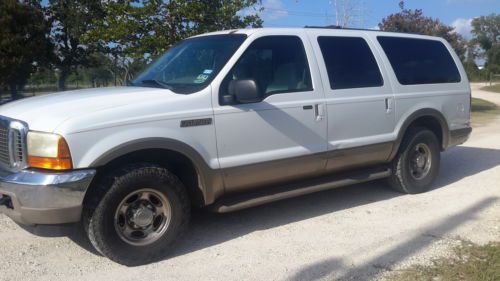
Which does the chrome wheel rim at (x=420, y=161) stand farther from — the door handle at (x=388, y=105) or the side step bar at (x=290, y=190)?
the door handle at (x=388, y=105)

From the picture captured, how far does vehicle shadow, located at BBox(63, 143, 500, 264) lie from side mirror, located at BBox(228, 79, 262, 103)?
1.41m

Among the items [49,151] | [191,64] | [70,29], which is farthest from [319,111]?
[70,29]

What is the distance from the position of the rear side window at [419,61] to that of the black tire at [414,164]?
27.0 inches

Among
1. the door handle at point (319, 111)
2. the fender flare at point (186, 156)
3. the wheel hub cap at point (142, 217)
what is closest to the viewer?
the fender flare at point (186, 156)

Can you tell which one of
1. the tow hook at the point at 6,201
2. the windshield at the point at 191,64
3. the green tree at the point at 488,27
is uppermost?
the green tree at the point at 488,27

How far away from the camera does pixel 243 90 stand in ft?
14.6

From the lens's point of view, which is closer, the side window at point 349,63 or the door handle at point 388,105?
the side window at point 349,63

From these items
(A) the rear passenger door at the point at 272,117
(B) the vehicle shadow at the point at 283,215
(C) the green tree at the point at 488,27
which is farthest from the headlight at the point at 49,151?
(C) the green tree at the point at 488,27

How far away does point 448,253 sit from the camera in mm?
4438

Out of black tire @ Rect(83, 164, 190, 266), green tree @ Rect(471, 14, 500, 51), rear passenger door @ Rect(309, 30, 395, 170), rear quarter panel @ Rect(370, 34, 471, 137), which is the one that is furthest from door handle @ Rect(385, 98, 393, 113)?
green tree @ Rect(471, 14, 500, 51)

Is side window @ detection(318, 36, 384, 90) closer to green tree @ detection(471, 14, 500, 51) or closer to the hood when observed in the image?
the hood

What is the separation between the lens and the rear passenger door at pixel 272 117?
181 inches

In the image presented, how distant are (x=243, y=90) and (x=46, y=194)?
71.7 inches

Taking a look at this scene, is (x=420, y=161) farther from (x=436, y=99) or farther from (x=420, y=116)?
(x=436, y=99)
